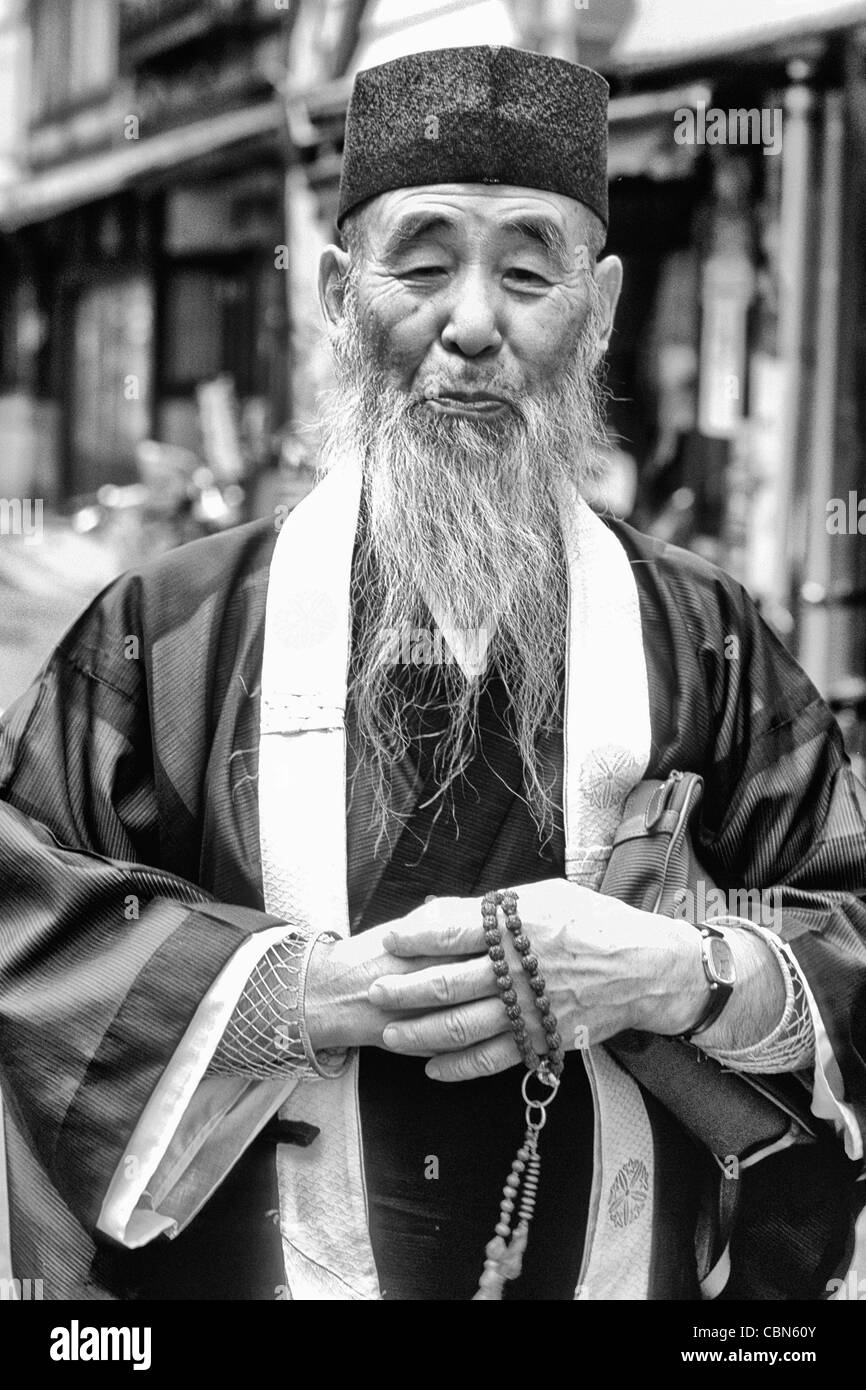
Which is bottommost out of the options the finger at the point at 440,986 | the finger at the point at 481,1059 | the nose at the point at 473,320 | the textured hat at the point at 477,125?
the finger at the point at 481,1059

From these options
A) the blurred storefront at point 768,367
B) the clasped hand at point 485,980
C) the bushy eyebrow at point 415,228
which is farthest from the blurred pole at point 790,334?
the clasped hand at point 485,980

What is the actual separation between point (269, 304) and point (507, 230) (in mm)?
1615

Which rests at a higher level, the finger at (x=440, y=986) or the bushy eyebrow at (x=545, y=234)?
the bushy eyebrow at (x=545, y=234)

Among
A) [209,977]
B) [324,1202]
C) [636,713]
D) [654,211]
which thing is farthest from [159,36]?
[324,1202]

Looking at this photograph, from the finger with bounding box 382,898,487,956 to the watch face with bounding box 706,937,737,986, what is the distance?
0.31m

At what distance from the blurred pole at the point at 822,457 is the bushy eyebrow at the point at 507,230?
1.77 m

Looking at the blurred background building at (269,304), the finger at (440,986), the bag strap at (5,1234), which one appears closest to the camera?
the finger at (440,986)

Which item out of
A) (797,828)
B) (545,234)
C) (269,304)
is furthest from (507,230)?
(269,304)

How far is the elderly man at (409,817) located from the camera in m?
1.88

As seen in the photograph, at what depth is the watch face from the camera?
1891 millimetres

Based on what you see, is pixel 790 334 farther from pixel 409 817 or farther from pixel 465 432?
pixel 409 817

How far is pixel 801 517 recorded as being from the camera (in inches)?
144

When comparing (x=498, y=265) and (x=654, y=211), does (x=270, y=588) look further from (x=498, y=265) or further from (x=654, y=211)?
(x=654, y=211)

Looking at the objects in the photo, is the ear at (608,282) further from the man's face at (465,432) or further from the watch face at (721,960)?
the watch face at (721,960)
